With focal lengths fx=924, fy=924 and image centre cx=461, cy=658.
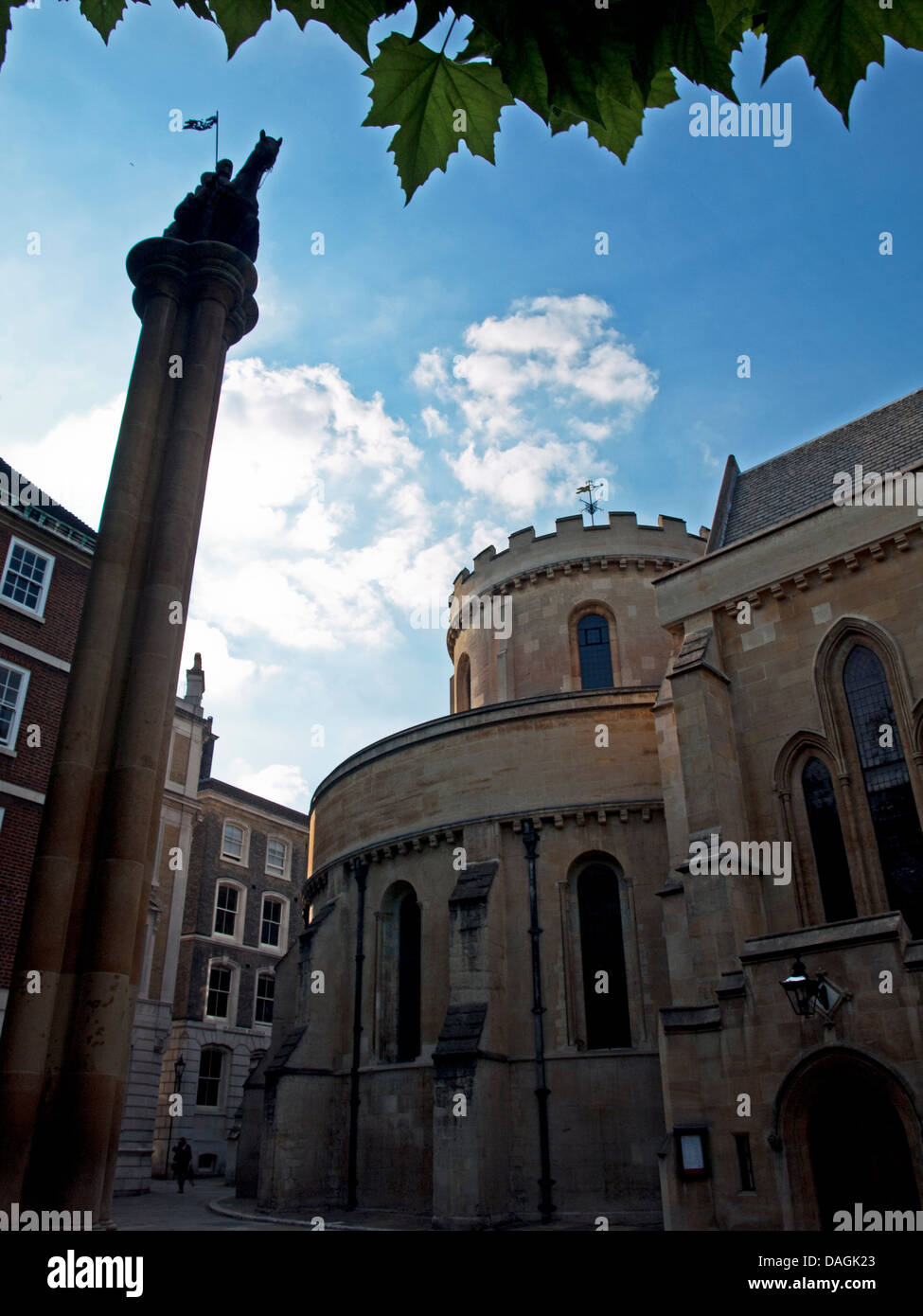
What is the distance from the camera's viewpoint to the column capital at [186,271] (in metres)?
12.3

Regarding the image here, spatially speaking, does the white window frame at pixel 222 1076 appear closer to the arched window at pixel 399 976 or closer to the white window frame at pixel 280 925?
the white window frame at pixel 280 925

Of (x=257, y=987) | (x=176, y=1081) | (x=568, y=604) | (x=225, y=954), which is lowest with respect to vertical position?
(x=176, y=1081)

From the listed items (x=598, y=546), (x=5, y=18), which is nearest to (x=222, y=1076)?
(x=598, y=546)

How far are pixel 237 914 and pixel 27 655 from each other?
23.5m

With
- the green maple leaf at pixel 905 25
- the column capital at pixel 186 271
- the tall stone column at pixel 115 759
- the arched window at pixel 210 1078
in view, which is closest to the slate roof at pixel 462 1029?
the tall stone column at pixel 115 759

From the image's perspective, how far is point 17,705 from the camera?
21.9 metres

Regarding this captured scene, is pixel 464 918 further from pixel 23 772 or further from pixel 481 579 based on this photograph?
pixel 481 579

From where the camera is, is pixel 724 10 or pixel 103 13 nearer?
pixel 724 10

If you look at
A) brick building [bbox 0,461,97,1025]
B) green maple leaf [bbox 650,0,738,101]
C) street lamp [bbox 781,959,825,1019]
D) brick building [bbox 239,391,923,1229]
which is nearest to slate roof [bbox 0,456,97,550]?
brick building [bbox 0,461,97,1025]

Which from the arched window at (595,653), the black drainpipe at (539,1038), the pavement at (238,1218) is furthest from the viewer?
the arched window at (595,653)

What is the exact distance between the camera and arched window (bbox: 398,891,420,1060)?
72.3ft

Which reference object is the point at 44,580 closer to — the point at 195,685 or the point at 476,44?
the point at 195,685

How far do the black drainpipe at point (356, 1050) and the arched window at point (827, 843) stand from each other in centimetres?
1194
